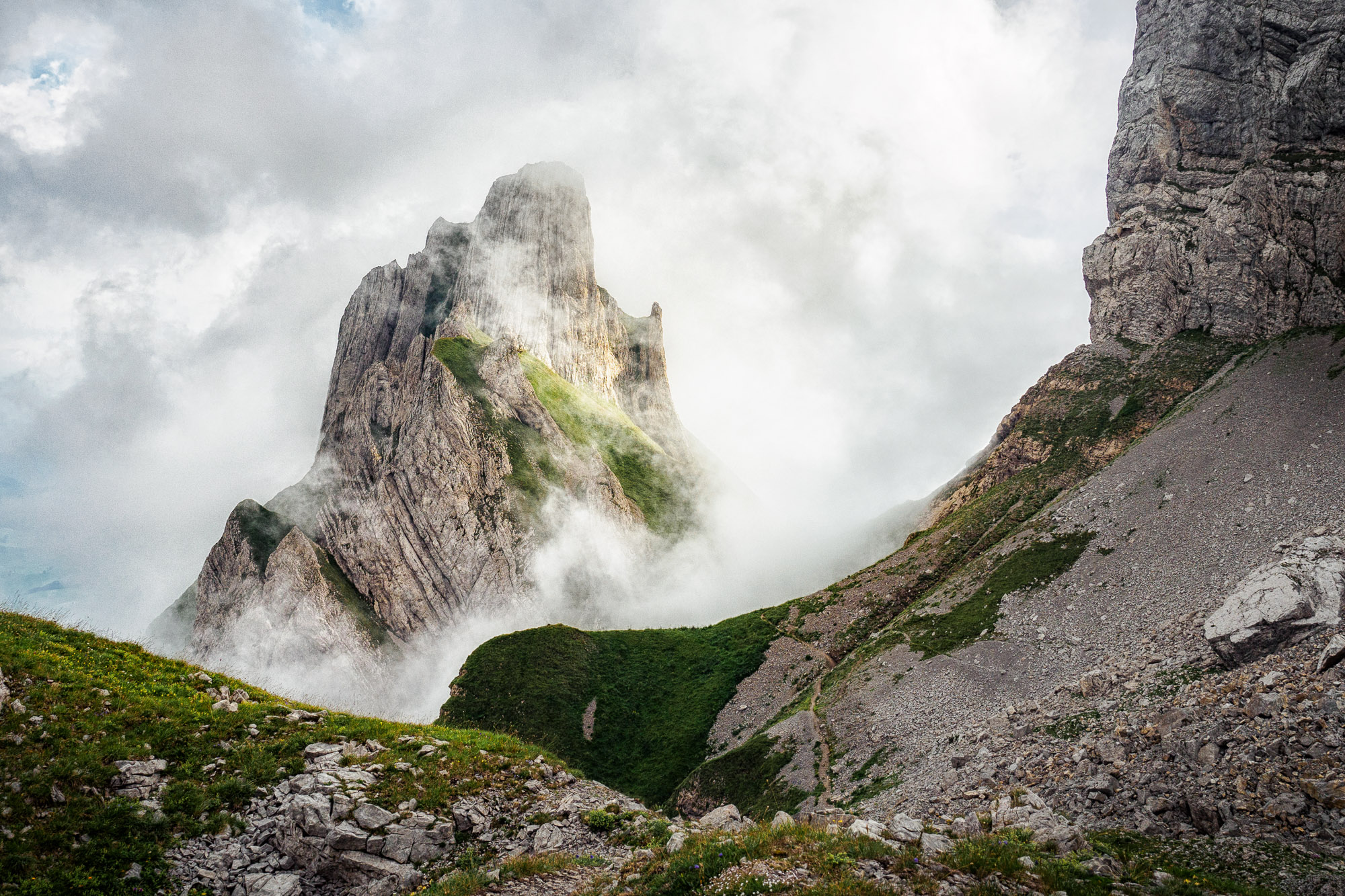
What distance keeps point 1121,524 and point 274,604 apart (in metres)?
154

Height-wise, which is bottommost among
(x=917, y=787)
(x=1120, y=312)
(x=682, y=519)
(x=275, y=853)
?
(x=917, y=787)

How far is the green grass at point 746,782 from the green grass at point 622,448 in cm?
11970

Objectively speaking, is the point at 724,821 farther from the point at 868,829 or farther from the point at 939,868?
the point at 939,868

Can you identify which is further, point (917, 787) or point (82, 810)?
point (917, 787)

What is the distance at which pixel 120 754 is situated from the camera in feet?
50.5

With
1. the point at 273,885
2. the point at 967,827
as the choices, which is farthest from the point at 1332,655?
the point at 273,885

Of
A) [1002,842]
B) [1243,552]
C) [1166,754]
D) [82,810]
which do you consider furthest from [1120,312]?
[82,810]

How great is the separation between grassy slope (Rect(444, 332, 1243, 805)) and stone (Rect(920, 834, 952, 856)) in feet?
115

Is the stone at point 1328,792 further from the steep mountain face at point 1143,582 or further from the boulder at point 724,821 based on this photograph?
the boulder at point 724,821

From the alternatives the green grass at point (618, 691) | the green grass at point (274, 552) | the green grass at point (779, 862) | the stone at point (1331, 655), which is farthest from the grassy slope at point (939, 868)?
the green grass at point (274, 552)

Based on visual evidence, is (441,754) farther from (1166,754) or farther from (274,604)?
(274,604)

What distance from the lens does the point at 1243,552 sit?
141 ft

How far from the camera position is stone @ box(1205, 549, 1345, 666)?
2439cm

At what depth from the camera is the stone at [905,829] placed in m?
15.1
